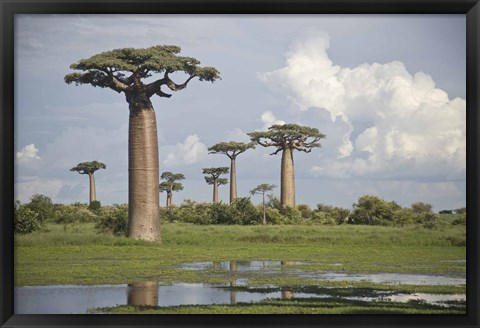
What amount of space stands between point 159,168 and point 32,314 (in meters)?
2.66

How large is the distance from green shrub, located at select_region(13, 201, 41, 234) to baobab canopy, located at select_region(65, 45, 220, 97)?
1.78m

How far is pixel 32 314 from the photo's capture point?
29.6 ft

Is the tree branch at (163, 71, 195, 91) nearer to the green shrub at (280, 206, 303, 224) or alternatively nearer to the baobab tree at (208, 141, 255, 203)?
the baobab tree at (208, 141, 255, 203)

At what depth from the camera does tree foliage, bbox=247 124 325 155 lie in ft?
33.4

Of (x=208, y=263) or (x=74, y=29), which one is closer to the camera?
(x=74, y=29)

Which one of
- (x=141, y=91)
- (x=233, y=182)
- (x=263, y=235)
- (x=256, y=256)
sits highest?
(x=141, y=91)

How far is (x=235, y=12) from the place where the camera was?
9078 mm

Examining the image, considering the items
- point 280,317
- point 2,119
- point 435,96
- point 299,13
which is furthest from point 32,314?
point 435,96

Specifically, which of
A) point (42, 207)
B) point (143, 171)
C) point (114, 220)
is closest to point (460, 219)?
point (143, 171)

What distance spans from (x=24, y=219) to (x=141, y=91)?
7.56 feet

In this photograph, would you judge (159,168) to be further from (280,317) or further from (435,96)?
(435,96)

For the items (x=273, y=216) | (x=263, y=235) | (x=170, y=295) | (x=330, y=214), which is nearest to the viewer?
(x=170, y=295)

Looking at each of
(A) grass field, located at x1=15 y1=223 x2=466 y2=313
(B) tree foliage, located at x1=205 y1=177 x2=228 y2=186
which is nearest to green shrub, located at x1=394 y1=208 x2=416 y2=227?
(A) grass field, located at x1=15 y1=223 x2=466 y2=313

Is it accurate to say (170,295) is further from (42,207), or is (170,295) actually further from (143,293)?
(42,207)
